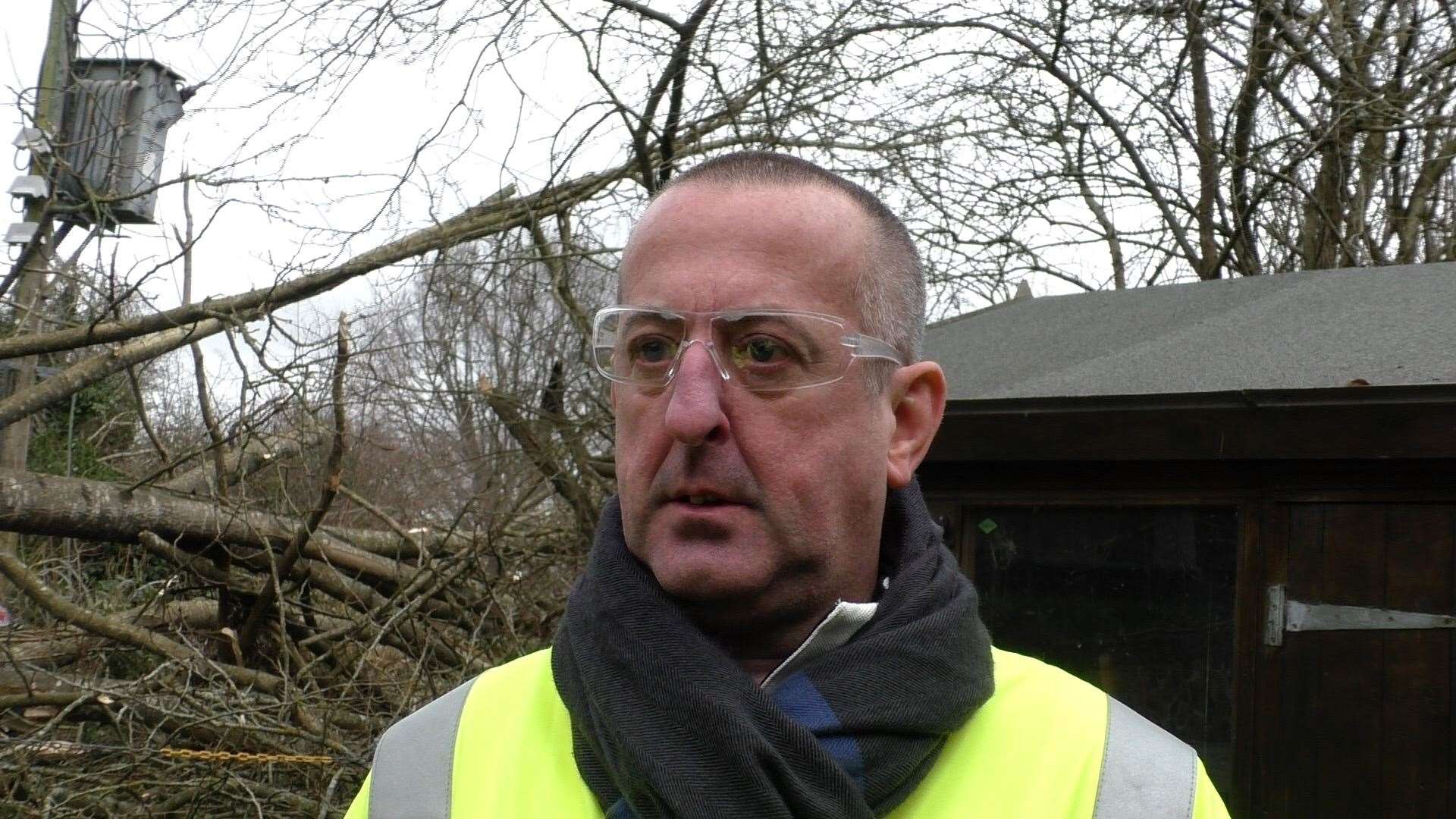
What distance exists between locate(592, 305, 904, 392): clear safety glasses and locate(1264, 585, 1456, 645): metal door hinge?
2.97m

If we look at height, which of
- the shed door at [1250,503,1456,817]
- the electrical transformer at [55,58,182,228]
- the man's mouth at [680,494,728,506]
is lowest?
the shed door at [1250,503,1456,817]

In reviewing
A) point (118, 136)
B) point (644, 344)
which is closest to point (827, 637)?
point (644, 344)

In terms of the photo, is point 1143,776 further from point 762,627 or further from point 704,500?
point 704,500

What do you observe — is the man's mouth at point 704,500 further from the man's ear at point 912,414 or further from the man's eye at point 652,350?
the man's ear at point 912,414

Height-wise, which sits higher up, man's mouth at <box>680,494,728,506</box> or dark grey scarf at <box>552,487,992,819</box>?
man's mouth at <box>680,494,728,506</box>

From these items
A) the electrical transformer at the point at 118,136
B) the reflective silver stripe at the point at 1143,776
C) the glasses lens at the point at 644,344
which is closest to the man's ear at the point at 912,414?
the glasses lens at the point at 644,344

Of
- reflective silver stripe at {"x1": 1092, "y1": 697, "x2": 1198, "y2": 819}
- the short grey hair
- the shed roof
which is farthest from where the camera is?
the shed roof

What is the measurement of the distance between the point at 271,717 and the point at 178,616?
1330 mm

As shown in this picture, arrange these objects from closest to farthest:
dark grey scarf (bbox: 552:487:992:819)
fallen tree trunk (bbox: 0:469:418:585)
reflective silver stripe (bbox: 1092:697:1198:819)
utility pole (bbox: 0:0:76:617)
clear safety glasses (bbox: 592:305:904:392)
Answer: dark grey scarf (bbox: 552:487:992:819), reflective silver stripe (bbox: 1092:697:1198:819), clear safety glasses (bbox: 592:305:904:392), fallen tree trunk (bbox: 0:469:418:585), utility pole (bbox: 0:0:76:617)

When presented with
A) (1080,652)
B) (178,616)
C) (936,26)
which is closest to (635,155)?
(936,26)

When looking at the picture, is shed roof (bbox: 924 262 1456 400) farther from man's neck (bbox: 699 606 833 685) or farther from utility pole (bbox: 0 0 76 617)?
utility pole (bbox: 0 0 76 617)

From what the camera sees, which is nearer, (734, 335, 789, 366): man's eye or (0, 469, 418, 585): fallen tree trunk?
(734, 335, 789, 366): man's eye

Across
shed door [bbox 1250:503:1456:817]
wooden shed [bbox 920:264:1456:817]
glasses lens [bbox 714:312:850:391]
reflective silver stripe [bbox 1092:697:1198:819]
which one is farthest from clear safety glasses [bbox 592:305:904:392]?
shed door [bbox 1250:503:1456:817]

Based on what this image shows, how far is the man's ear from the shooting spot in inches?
71.6
